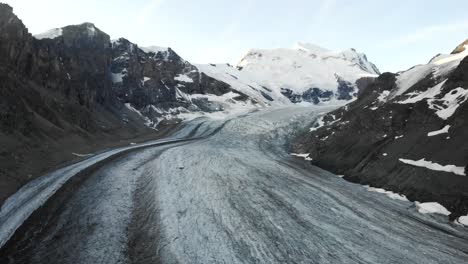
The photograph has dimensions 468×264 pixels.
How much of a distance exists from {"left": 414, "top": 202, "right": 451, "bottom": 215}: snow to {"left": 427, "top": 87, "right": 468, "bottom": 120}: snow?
794 cm

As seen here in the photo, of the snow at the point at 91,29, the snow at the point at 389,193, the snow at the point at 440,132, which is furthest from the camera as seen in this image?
the snow at the point at 91,29

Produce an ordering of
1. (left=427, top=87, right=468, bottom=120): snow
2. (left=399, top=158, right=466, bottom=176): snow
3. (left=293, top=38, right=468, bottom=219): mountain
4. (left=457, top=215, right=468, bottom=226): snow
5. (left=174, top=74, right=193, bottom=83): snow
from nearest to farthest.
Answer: (left=457, top=215, right=468, bottom=226): snow
(left=399, top=158, right=466, bottom=176): snow
(left=293, top=38, right=468, bottom=219): mountain
(left=427, top=87, right=468, bottom=120): snow
(left=174, top=74, right=193, bottom=83): snow

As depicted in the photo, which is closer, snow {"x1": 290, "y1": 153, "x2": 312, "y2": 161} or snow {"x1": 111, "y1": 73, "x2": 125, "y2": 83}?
snow {"x1": 290, "y1": 153, "x2": 312, "y2": 161}

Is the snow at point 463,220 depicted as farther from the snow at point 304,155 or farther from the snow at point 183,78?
the snow at point 183,78

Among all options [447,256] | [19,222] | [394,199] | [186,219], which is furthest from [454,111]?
[19,222]

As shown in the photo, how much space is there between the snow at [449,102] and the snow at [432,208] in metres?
7.94

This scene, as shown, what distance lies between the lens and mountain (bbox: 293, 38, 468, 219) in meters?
22.9

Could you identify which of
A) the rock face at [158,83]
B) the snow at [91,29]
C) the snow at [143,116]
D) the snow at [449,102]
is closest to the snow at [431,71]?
the snow at [449,102]

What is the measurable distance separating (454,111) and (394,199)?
25.2ft

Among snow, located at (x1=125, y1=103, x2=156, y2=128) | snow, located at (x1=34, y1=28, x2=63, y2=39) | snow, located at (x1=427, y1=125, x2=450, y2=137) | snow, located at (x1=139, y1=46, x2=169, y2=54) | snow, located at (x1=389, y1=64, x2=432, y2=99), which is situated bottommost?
snow, located at (x1=125, y1=103, x2=156, y2=128)

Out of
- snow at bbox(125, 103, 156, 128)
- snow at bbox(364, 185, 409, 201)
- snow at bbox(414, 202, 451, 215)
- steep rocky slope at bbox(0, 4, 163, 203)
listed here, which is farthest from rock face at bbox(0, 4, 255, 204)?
snow at bbox(414, 202, 451, 215)

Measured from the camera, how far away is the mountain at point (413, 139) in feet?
75.0

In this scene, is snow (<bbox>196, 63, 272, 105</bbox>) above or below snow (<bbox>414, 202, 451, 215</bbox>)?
above

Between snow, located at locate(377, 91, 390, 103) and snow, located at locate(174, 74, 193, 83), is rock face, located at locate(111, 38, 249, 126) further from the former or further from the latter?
snow, located at locate(377, 91, 390, 103)
